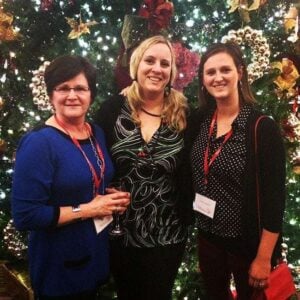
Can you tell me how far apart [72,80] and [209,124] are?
24.8 inches

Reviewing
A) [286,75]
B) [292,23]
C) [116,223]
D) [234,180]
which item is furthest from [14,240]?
[292,23]

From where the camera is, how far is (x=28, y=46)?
85.9 inches

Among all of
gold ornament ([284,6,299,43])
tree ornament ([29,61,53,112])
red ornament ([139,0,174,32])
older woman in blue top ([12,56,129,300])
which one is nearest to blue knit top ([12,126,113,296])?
older woman in blue top ([12,56,129,300])

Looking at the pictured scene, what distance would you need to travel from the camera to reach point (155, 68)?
170 cm

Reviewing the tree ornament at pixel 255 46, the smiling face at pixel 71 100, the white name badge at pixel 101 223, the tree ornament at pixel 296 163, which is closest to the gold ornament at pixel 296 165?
the tree ornament at pixel 296 163

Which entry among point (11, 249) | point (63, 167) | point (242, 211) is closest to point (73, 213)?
point (63, 167)

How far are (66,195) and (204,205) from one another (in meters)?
0.59

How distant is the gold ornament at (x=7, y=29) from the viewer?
2.00 m

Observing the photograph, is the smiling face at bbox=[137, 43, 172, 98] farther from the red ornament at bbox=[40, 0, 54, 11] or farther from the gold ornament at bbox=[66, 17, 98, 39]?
the red ornament at bbox=[40, 0, 54, 11]

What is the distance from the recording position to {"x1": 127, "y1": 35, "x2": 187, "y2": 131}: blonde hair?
1.73 meters

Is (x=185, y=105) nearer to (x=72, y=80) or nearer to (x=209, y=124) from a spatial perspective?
(x=209, y=124)

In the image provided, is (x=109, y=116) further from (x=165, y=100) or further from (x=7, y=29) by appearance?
(x=7, y=29)

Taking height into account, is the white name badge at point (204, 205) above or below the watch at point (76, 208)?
below

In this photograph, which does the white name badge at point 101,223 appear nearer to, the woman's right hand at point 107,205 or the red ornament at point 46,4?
the woman's right hand at point 107,205
